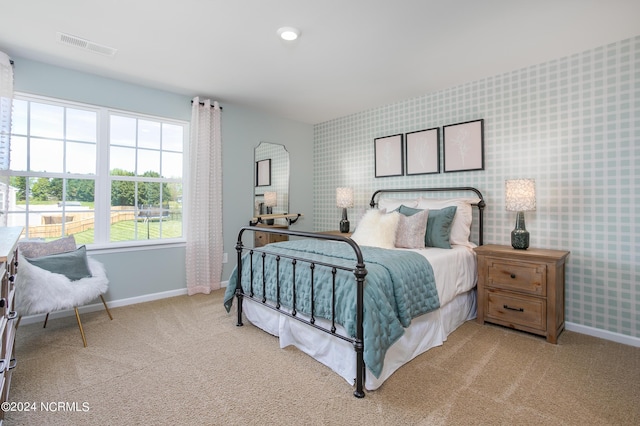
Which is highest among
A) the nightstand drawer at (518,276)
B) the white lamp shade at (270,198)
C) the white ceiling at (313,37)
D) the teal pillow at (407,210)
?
the white ceiling at (313,37)

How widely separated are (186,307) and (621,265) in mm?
3946

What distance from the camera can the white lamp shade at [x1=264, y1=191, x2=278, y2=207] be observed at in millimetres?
4473

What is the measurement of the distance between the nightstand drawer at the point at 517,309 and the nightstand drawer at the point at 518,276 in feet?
0.23

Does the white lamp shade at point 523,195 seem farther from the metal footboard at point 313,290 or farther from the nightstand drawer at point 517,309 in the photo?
the metal footboard at point 313,290

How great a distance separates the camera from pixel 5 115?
264 centimetres

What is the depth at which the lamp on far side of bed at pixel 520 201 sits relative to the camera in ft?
8.71

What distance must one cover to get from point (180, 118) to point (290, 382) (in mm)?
3196

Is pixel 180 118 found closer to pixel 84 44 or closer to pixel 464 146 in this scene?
pixel 84 44

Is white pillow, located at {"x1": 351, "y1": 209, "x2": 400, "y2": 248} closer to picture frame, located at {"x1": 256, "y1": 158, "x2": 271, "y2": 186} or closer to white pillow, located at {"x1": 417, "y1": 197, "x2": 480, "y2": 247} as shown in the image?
white pillow, located at {"x1": 417, "y1": 197, "x2": 480, "y2": 247}

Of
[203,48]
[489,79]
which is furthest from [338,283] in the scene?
[489,79]

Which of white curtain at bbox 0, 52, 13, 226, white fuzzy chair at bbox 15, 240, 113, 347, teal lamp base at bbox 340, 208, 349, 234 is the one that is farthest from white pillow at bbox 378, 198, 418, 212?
white curtain at bbox 0, 52, 13, 226

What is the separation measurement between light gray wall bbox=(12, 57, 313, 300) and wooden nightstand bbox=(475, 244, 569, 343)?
2843 millimetres

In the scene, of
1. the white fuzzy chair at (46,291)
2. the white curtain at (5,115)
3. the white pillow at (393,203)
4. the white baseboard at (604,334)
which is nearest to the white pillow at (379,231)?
the white pillow at (393,203)

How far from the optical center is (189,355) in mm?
2252
